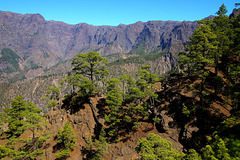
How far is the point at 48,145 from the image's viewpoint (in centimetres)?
3083

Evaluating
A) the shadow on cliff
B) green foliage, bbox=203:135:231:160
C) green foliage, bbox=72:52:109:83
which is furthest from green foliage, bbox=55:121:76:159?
green foliage, bbox=203:135:231:160

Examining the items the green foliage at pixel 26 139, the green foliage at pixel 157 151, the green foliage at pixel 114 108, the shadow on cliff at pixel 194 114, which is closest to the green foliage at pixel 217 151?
the green foliage at pixel 157 151

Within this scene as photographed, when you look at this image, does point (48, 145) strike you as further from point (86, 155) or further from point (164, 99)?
point (164, 99)

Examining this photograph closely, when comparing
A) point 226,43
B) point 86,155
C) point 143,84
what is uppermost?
point 226,43

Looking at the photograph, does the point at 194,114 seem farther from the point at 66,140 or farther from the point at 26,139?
the point at 26,139

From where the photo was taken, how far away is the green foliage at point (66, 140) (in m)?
27.6

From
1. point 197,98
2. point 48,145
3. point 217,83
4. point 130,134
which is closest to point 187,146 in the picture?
point 197,98

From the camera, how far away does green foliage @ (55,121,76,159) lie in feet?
90.4

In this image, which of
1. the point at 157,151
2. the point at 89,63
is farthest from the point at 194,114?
the point at 89,63

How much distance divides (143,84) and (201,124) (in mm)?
13533

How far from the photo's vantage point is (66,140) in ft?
95.9

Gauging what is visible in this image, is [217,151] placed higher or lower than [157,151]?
higher

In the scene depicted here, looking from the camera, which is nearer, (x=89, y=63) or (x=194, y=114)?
(x=194, y=114)

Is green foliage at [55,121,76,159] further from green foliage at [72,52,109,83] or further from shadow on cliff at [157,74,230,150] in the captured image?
shadow on cliff at [157,74,230,150]
